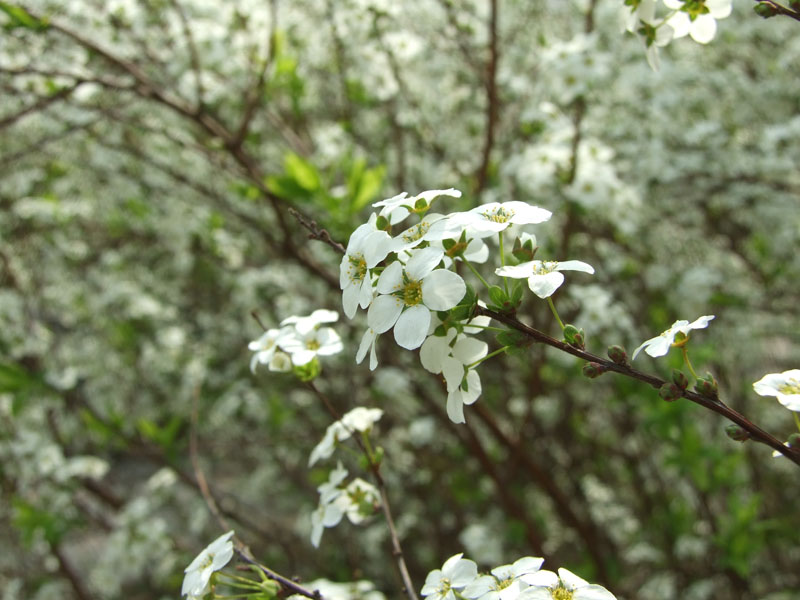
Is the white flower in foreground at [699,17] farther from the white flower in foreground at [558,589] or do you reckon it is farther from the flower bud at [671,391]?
the white flower in foreground at [558,589]

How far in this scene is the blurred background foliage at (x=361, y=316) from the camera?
348 centimetres

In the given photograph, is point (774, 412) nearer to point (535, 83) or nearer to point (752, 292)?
point (752, 292)

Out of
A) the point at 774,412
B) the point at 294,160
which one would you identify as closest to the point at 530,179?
the point at 294,160

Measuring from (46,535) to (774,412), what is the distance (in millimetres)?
4560

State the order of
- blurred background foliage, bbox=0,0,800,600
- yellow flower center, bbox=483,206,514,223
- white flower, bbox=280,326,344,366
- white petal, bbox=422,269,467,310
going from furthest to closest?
blurred background foliage, bbox=0,0,800,600 → white flower, bbox=280,326,344,366 → yellow flower center, bbox=483,206,514,223 → white petal, bbox=422,269,467,310

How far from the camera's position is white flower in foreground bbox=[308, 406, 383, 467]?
1489 millimetres

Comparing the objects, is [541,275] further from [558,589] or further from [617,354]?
[558,589]

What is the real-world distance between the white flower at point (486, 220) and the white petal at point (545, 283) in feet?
0.29

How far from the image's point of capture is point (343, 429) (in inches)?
59.6

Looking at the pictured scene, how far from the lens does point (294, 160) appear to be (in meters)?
2.62

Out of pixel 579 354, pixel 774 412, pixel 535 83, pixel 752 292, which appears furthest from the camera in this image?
pixel 774 412

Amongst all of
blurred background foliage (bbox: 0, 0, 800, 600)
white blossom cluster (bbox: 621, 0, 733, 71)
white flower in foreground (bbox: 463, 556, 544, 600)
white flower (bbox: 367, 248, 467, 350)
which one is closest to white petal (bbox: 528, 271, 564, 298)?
white flower (bbox: 367, 248, 467, 350)

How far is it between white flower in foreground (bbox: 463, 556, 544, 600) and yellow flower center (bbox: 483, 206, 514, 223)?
0.55 metres

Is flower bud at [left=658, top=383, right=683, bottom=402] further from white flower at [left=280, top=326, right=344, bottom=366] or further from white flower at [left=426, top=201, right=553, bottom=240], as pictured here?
white flower at [left=280, top=326, right=344, bottom=366]
